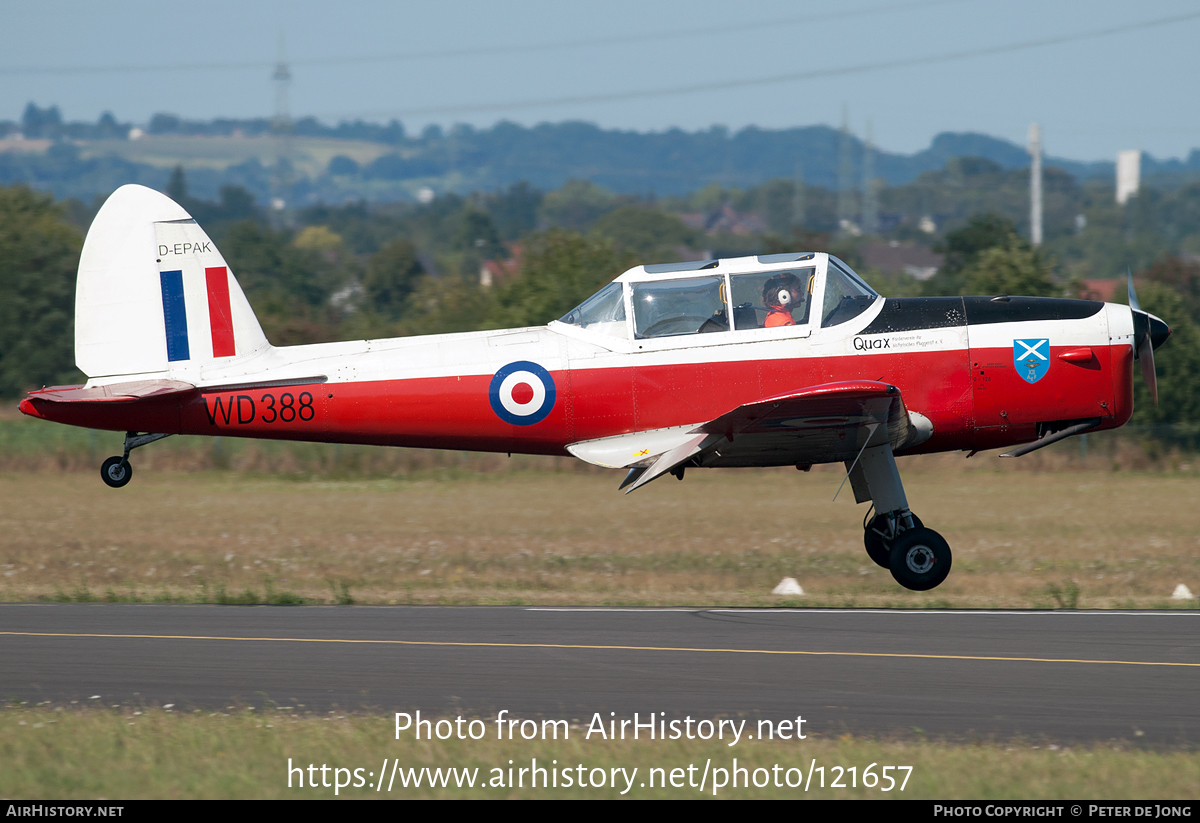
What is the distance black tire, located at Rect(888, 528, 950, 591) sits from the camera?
39.2ft

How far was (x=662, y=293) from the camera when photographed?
38.7 feet

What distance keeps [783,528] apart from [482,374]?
9.91 metres

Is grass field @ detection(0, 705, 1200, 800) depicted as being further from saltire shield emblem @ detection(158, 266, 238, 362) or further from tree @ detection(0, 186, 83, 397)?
tree @ detection(0, 186, 83, 397)

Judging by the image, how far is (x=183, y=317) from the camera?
1246cm

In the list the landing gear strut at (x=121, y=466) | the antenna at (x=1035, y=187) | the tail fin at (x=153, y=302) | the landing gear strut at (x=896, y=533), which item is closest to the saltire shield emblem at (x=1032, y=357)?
the landing gear strut at (x=896, y=533)

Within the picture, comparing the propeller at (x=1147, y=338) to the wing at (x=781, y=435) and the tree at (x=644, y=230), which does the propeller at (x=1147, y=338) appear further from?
the tree at (x=644, y=230)

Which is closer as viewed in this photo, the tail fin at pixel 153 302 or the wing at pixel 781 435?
the wing at pixel 781 435

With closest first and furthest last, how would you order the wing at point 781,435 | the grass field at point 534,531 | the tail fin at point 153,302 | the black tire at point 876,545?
the wing at point 781,435 → the tail fin at point 153,302 → the black tire at point 876,545 → the grass field at point 534,531

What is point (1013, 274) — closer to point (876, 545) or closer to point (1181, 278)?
point (876, 545)

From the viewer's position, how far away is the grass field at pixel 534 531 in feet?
46.8

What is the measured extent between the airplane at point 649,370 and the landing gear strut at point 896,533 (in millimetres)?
21

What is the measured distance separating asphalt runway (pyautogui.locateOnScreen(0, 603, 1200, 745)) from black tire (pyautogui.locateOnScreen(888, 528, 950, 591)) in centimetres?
33

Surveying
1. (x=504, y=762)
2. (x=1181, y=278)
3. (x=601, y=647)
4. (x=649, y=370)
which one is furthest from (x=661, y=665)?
(x=1181, y=278)
